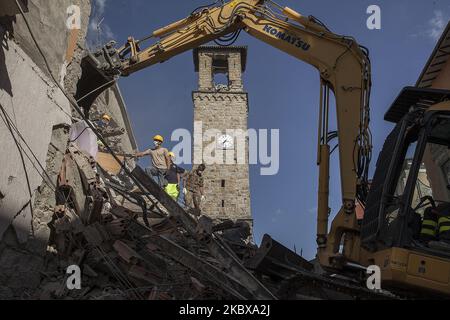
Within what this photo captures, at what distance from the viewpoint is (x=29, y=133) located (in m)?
4.68

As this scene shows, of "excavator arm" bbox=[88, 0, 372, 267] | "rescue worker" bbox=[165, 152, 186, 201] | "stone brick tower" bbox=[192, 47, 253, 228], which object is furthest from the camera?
"stone brick tower" bbox=[192, 47, 253, 228]

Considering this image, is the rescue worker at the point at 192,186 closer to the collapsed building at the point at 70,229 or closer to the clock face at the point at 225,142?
the collapsed building at the point at 70,229

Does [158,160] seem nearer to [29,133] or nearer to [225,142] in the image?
[29,133]

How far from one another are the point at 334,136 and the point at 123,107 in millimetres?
18906

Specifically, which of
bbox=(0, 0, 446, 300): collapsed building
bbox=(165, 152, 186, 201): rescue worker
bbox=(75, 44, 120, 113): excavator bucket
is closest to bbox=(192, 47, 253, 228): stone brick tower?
bbox=(165, 152, 186, 201): rescue worker

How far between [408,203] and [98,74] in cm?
540

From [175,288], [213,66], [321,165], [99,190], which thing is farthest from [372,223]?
[213,66]

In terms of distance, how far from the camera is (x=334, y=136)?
19.9 ft

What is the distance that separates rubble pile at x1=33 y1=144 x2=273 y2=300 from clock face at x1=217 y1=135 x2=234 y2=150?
70.6 feet

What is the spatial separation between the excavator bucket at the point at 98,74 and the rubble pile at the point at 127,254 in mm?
1863

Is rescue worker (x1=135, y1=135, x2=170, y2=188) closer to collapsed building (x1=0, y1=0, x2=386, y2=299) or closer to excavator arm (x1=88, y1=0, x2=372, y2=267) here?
excavator arm (x1=88, y1=0, x2=372, y2=267)

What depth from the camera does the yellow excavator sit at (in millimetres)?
4035

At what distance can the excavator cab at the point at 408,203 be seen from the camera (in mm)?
3855

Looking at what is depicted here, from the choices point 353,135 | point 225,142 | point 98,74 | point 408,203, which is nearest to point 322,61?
point 353,135
